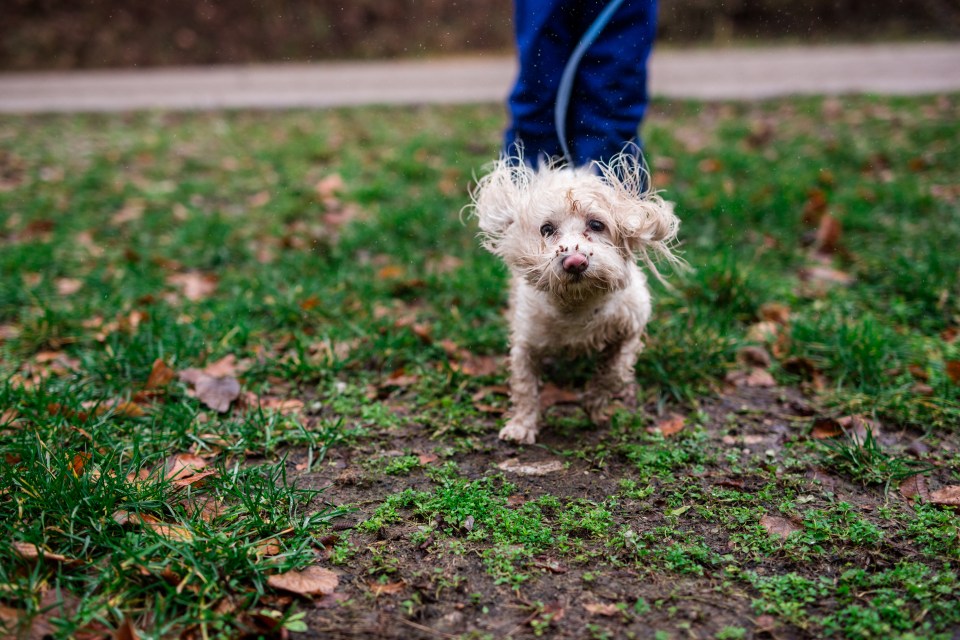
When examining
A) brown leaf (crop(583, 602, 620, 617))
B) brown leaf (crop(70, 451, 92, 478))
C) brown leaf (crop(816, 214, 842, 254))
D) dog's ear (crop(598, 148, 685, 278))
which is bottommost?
brown leaf (crop(583, 602, 620, 617))

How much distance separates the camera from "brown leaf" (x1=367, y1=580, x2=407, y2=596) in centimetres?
237

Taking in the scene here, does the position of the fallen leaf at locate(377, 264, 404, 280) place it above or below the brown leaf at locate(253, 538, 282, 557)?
above

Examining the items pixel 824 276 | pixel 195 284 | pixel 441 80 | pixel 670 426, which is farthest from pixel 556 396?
pixel 441 80

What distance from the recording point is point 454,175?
6473mm

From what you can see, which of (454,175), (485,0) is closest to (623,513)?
(454,175)

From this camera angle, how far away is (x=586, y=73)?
143 inches

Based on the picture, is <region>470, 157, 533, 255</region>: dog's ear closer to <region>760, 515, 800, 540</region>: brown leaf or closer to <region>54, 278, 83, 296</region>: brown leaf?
<region>760, 515, 800, 540</region>: brown leaf

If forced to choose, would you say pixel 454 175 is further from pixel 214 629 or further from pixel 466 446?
pixel 214 629

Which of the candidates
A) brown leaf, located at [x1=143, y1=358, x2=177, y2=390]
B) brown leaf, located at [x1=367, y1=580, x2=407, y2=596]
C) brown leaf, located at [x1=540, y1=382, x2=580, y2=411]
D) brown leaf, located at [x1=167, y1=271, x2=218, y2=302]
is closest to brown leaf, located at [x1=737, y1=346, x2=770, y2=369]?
brown leaf, located at [x1=540, y1=382, x2=580, y2=411]

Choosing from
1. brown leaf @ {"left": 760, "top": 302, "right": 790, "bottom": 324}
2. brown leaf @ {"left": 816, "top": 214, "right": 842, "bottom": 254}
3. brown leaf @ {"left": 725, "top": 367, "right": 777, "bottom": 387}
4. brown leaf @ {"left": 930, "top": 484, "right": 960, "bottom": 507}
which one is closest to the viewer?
brown leaf @ {"left": 930, "top": 484, "right": 960, "bottom": 507}

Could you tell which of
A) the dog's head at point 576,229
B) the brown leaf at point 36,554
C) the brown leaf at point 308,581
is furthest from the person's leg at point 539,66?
the brown leaf at point 36,554

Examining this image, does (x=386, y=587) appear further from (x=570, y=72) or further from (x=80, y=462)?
(x=570, y=72)

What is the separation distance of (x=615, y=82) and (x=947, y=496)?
2.21m

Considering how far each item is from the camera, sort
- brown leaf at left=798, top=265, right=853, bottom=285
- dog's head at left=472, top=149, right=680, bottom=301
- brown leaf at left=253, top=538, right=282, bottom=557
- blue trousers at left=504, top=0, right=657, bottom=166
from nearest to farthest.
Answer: brown leaf at left=253, top=538, right=282, bottom=557
dog's head at left=472, top=149, right=680, bottom=301
blue trousers at left=504, top=0, right=657, bottom=166
brown leaf at left=798, top=265, right=853, bottom=285
